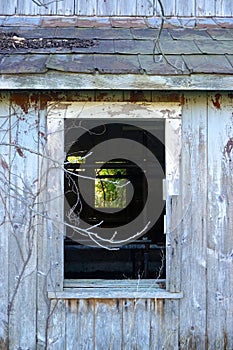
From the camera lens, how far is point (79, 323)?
14.7ft

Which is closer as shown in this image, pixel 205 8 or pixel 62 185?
pixel 62 185

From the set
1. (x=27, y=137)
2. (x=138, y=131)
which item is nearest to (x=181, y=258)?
(x=27, y=137)

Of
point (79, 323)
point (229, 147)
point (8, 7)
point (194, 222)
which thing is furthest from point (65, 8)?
point (79, 323)

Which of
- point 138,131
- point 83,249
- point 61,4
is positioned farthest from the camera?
point 138,131

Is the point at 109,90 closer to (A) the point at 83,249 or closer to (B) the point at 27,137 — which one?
(B) the point at 27,137

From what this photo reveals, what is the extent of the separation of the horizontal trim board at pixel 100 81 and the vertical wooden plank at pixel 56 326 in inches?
67.7

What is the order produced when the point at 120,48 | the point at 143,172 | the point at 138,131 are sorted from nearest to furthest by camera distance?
the point at 120,48
the point at 138,131
the point at 143,172

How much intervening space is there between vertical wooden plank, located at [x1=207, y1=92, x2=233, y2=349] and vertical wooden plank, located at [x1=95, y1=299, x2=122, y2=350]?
735 mm

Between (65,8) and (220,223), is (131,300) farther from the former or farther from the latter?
(65,8)

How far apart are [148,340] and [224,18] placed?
315 cm

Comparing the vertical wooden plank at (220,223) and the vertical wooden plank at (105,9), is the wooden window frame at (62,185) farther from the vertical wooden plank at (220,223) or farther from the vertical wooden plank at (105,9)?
the vertical wooden plank at (105,9)

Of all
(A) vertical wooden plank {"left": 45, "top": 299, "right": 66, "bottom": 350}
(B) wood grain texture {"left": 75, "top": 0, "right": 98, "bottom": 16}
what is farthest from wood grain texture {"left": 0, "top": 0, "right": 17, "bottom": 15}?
(A) vertical wooden plank {"left": 45, "top": 299, "right": 66, "bottom": 350}

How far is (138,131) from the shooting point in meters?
10.4

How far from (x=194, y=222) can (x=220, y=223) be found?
0.21 m
